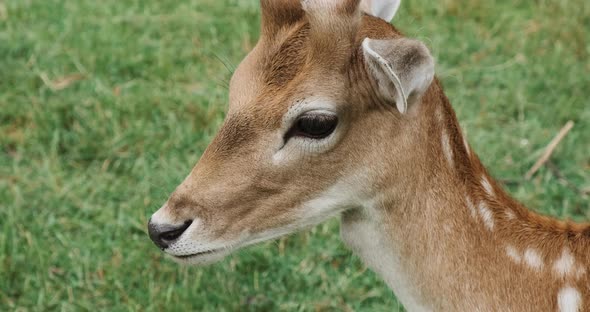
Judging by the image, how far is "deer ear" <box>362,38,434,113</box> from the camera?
2.64 metres

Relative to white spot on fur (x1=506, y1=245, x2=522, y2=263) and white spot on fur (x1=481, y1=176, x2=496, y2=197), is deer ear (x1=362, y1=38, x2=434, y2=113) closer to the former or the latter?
white spot on fur (x1=481, y1=176, x2=496, y2=197)

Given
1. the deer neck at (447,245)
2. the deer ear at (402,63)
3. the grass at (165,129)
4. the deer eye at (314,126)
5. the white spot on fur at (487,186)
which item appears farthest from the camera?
the grass at (165,129)

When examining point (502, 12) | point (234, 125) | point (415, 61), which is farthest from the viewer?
point (502, 12)

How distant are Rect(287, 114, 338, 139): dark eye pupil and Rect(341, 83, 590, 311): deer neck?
0.27m

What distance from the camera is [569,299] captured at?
9.71ft

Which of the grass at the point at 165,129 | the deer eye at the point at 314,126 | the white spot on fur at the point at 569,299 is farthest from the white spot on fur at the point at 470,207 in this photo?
the grass at the point at 165,129

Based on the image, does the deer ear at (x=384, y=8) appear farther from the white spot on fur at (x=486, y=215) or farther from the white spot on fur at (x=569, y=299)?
the white spot on fur at (x=569, y=299)

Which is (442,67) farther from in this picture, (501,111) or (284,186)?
(284,186)

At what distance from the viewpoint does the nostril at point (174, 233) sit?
288 cm

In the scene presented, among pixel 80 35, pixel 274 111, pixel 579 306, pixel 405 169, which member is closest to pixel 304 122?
pixel 274 111

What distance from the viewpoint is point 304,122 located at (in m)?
2.80

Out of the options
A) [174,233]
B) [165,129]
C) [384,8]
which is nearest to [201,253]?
[174,233]

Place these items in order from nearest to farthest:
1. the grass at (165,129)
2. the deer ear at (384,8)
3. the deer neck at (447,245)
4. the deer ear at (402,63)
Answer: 1. the deer ear at (402,63)
2. the deer neck at (447,245)
3. the deer ear at (384,8)
4. the grass at (165,129)

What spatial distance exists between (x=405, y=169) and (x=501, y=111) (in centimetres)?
303
